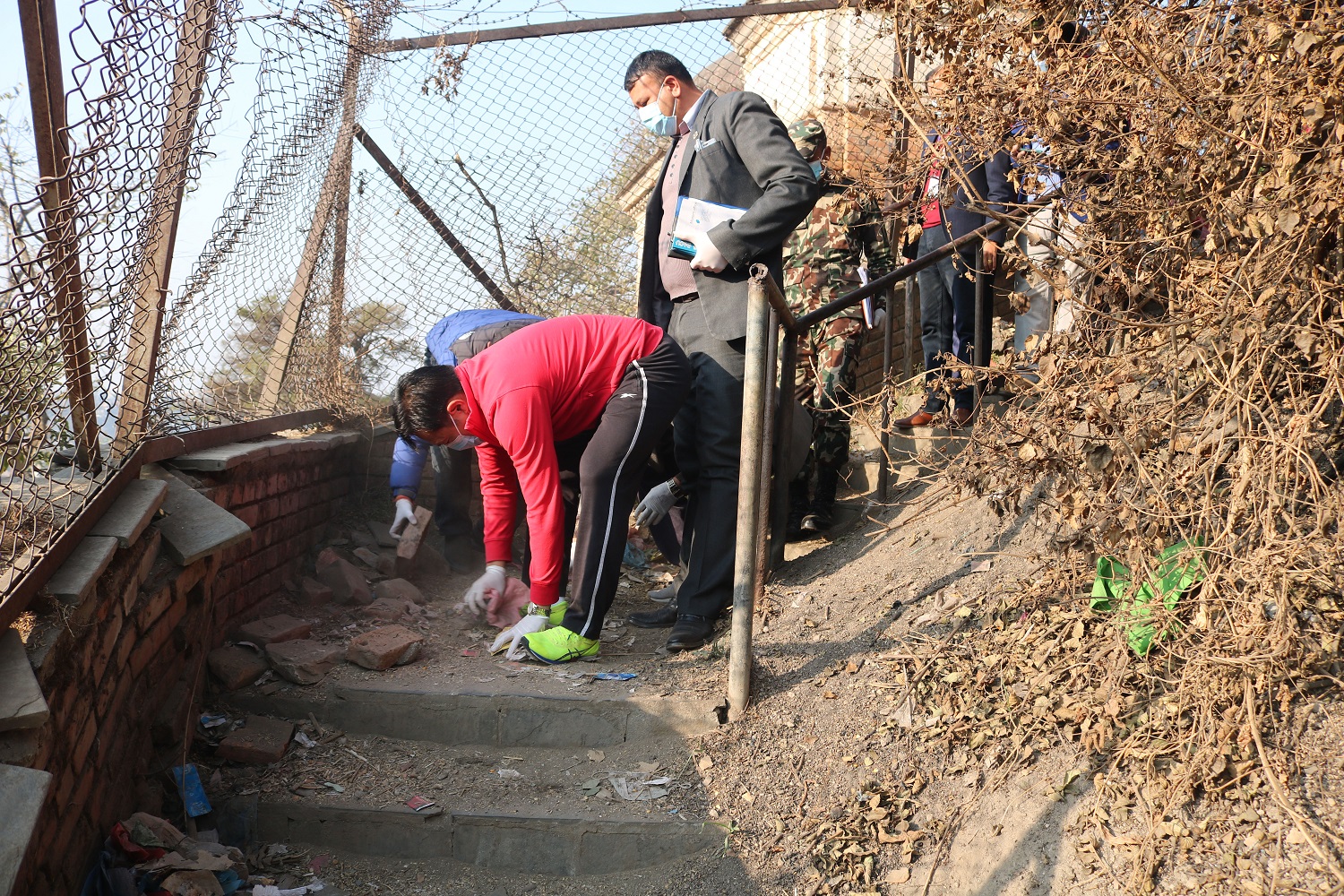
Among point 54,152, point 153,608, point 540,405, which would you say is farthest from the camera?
point 540,405

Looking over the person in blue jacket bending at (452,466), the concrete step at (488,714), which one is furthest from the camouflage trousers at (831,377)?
the concrete step at (488,714)

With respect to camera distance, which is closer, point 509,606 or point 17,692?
point 17,692

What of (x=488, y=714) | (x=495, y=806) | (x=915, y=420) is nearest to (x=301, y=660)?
(x=488, y=714)

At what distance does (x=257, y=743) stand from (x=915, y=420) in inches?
120

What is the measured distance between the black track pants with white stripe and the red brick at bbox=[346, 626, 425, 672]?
23.7 inches

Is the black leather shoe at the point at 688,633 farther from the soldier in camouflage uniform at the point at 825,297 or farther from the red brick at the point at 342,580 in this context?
the red brick at the point at 342,580

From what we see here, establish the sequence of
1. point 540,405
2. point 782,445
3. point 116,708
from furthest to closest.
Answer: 1. point 782,445
2. point 540,405
3. point 116,708

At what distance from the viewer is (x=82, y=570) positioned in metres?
2.25

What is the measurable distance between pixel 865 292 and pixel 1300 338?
70.4 inches

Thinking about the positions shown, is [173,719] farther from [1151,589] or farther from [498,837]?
[1151,589]

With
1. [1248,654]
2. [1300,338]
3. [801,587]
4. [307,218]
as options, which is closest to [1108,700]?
[1248,654]

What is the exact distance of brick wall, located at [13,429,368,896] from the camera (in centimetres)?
209

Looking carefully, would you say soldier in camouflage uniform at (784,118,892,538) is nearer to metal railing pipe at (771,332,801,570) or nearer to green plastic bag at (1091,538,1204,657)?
metal railing pipe at (771,332,801,570)

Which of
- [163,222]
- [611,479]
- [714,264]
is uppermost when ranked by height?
[163,222]
